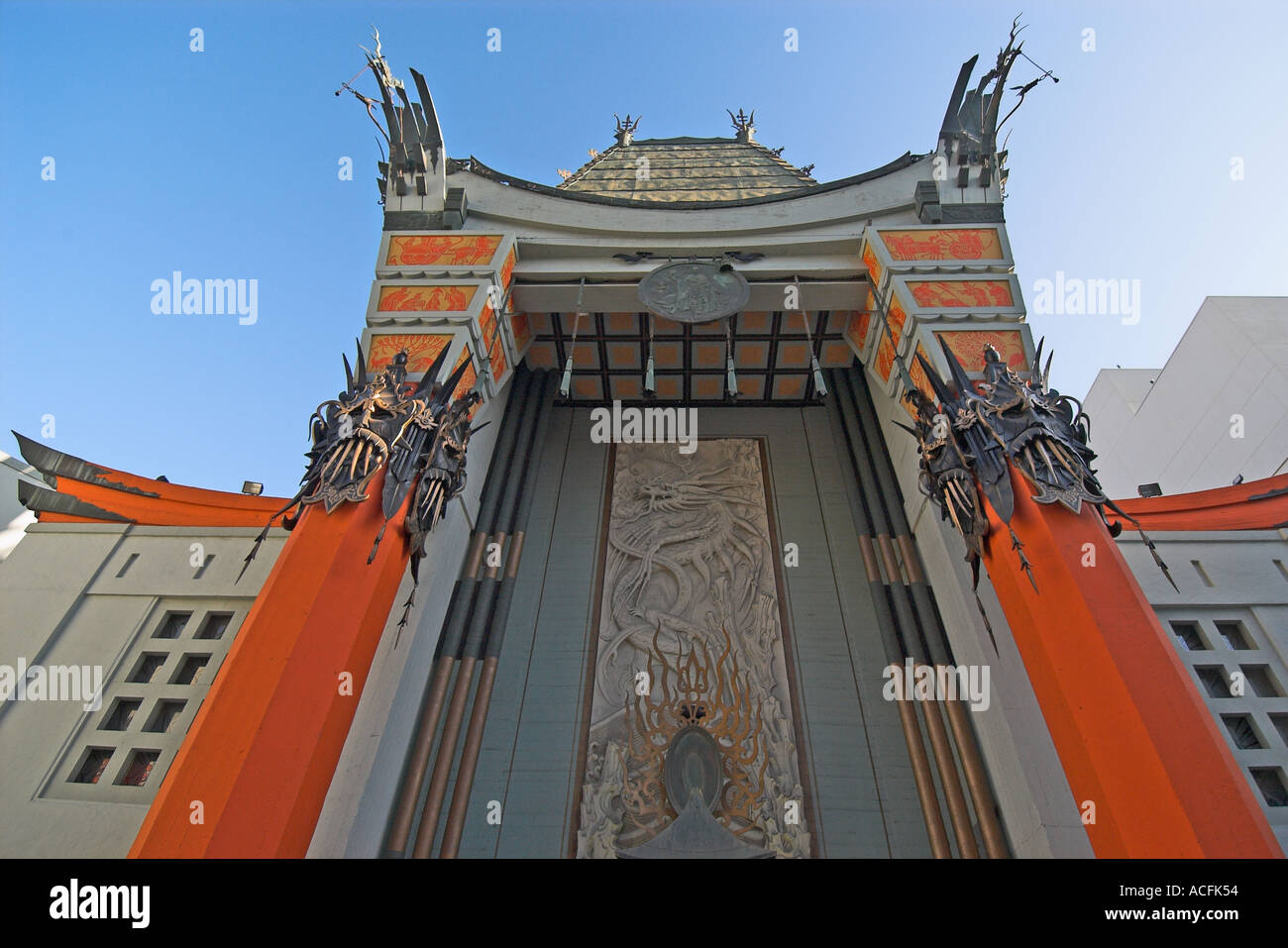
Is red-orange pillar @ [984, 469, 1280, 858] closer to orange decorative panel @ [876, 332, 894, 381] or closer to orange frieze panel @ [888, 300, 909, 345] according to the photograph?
orange frieze panel @ [888, 300, 909, 345]

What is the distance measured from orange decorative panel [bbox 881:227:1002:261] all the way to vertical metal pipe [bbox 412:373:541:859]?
639 centimetres

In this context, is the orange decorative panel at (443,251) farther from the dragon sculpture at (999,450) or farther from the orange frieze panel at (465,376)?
the dragon sculpture at (999,450)

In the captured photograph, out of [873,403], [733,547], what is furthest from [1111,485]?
[733,547]

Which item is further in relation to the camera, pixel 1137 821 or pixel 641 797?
pixel 641 797

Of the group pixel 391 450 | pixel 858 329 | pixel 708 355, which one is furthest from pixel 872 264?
pixel 391 450

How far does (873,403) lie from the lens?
489 inches

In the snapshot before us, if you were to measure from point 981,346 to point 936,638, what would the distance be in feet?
12.2

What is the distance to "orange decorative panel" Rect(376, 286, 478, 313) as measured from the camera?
10.2m

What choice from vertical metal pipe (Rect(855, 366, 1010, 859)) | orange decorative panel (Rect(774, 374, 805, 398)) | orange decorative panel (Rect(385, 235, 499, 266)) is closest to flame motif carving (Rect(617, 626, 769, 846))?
vertical metal pipe (Rect(855, 366, 1010, 859))

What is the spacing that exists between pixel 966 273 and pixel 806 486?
153 inches

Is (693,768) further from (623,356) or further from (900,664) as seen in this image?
(623,356)

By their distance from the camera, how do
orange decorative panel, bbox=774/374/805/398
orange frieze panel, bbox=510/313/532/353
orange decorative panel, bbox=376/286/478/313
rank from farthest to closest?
1. orange decorative panel, bbox=774/374/805/398
2. orange frieze panel, bbox=510/313/532/353
3. orange decorative panel, bbox=376/286/478/313

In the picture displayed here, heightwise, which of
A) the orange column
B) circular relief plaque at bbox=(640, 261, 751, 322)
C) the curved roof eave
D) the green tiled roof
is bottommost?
the orange column
